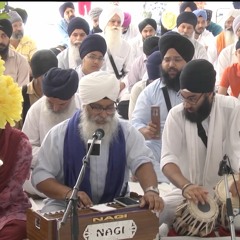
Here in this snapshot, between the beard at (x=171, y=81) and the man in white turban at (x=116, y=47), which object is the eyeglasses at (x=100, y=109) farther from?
the man in white turban at (x=116, y=47)

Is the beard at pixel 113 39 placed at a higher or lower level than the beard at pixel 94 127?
higher

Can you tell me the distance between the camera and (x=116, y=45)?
943cm

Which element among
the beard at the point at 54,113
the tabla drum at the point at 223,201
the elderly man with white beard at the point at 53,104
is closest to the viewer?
the tabla drum at the point at 223,201

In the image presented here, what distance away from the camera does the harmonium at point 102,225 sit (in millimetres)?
A: 3436

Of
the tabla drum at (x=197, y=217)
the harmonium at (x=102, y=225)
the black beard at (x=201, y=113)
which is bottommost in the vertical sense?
the tabla drum at (x=197, y=217)

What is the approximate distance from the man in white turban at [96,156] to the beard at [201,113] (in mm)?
546

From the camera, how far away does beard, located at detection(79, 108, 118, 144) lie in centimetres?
407

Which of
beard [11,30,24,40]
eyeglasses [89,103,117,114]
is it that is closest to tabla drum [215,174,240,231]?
eyeglasses [89,103,117,114]

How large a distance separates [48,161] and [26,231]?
54 centimetres

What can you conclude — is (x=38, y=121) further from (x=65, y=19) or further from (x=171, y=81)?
(x=65, y=19)

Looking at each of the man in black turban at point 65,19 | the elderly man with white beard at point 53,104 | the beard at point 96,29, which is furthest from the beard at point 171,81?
the man in black turban at point 65,19

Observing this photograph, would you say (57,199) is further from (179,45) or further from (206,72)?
(179,45)

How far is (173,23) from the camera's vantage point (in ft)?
39.9

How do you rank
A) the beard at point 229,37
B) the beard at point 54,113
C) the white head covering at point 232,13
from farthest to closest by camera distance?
the white head covering at point 232,13, the beard at point 229,37, the beard at point 54,113
